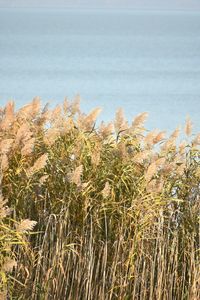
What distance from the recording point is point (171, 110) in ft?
38.7

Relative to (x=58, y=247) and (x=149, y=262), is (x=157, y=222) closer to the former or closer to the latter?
(x=149, y=262)

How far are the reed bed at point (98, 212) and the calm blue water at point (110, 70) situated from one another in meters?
1.57

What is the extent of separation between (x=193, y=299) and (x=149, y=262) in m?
0.23

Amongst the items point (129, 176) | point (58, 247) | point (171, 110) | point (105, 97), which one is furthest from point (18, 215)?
point (105, 97)

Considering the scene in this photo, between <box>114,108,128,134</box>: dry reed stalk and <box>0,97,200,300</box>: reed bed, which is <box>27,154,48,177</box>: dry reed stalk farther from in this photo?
<box>114,108,128,134</box>: dry reed stalk

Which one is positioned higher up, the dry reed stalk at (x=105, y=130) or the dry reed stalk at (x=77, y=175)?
the dry reed stalk at (x=105, y=130)

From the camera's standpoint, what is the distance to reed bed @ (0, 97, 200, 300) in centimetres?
382

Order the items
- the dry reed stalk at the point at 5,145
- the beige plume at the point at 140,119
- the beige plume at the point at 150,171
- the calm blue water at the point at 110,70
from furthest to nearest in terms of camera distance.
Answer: the calm blue water at the point at 110,70, the beige plume at the point at 140,119, the beige plume at the point at 150,171, the dry reed stalk at the point at 5,145

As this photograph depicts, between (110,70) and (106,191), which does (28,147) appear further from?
(110,70)

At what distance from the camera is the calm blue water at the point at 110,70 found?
12602 millimetres

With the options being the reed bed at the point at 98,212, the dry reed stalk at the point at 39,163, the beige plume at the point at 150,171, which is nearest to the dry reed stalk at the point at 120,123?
the reed bed at the point at 98,212

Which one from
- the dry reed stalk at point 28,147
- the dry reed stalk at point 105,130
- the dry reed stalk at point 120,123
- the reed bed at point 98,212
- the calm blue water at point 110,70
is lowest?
the reed bed at point 98,212

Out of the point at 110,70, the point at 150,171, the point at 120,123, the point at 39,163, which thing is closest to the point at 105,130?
the point at 120,123

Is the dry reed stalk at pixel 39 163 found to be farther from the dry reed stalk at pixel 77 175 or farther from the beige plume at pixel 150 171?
the beige plume at pixel 150 171
